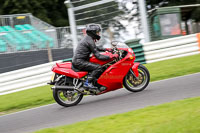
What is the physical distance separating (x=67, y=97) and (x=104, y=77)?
967 millimetres

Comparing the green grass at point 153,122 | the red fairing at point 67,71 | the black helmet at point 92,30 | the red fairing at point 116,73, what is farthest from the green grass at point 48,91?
the green grass at point 153,122

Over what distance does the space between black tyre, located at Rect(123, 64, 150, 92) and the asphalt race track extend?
0.49 feet

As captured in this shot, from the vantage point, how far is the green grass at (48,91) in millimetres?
8742

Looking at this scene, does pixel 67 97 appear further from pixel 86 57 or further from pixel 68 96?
pixel 86 57

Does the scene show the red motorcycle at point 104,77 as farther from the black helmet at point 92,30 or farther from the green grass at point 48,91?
the green grass at point 48,91

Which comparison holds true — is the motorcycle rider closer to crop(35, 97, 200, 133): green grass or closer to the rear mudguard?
the rear mudguard

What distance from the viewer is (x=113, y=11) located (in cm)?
1228

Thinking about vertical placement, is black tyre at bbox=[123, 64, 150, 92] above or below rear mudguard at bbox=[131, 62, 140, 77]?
below

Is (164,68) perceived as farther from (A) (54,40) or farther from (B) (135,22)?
(A) (54,40)

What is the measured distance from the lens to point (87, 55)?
25.1 feet

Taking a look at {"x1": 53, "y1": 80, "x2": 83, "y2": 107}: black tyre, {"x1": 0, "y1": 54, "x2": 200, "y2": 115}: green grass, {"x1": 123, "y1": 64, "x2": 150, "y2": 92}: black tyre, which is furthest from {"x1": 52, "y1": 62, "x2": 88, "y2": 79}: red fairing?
{"x1": 0, "y1": 54, "x2": 200, "y2": 115}: green grass

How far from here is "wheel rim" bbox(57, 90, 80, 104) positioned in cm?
764

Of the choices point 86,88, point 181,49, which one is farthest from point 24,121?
point 181,49

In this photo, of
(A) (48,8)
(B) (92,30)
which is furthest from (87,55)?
(A) (48,8)
